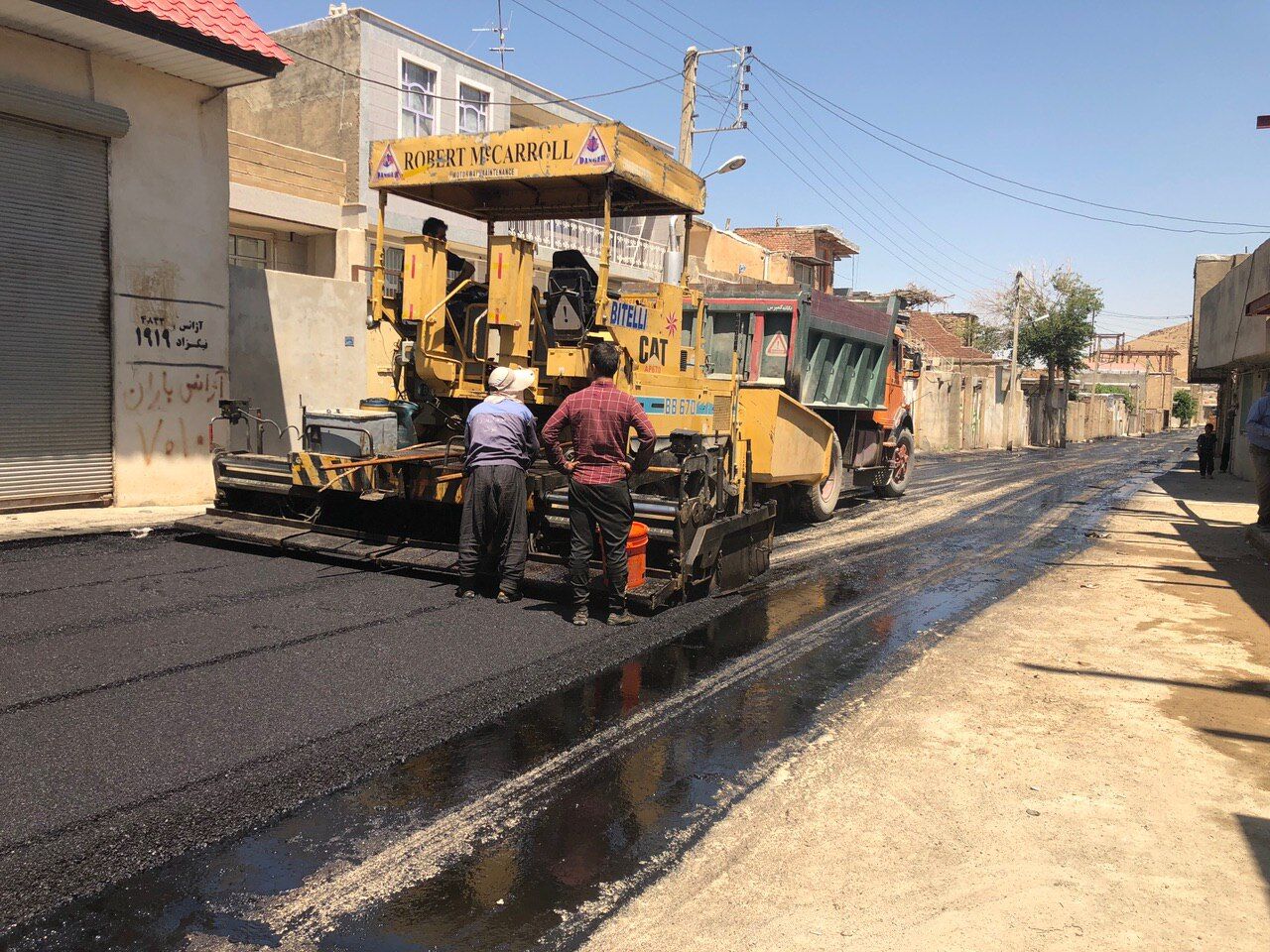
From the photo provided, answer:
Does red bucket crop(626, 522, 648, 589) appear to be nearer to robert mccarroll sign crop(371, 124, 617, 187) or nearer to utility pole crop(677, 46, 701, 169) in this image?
robert mccarroll sign crop(371, 124, 617, 187)

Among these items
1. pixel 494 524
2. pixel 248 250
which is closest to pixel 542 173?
pixel 494 524

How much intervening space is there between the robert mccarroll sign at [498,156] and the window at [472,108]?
14.4 metres

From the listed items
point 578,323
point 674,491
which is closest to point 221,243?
point 578,323

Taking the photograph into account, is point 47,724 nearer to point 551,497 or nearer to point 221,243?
point 551,497

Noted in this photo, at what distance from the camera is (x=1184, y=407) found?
88.6 m

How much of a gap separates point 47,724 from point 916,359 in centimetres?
1351

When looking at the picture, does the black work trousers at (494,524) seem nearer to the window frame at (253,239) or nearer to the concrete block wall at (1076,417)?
the window frame at (253,239)

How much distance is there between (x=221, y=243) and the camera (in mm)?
10891

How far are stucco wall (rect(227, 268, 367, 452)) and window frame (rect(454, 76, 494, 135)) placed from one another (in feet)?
27.5

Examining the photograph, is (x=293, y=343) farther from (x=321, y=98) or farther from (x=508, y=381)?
(x=321, y=98)

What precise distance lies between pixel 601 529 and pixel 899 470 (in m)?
10.5

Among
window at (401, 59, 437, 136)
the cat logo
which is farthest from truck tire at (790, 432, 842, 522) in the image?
window at (401, 59, 437, 136)

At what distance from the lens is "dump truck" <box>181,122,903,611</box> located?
6.71 m

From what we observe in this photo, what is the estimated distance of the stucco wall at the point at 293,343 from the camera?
1237cm
